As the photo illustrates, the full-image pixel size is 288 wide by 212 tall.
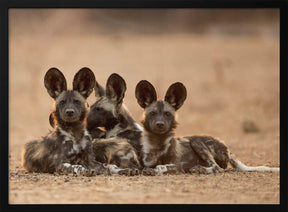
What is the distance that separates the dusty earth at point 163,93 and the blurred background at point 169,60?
0.04 m

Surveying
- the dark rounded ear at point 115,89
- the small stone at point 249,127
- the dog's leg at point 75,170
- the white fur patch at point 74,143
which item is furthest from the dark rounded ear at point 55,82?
the small stone at point 249,127

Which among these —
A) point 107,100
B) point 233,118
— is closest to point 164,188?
point 107,100

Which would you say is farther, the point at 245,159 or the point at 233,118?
the point at 233,118

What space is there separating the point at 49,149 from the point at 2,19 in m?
2.08

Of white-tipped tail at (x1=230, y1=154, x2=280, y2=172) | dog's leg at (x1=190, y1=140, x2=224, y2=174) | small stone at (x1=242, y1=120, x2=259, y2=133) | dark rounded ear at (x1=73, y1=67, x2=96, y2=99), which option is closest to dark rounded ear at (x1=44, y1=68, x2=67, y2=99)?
dark rounded ear at (x1=73, y1=67, x2=96, y2=99)

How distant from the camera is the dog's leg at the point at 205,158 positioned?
6.52 metres

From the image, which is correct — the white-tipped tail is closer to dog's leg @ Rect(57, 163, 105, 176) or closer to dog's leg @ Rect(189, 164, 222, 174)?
dog's leg @ Rect(189, 164, 222, 174)

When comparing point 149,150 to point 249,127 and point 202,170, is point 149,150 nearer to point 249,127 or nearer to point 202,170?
point 202,170

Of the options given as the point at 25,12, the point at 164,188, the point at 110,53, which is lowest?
the point at 164,188

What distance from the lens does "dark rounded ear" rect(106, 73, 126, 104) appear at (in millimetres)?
7181

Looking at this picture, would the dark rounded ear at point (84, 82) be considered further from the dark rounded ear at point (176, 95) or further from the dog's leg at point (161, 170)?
the dog's leg at point (161, 170)

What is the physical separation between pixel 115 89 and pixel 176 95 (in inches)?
41.7

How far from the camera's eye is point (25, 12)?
22594 mm
